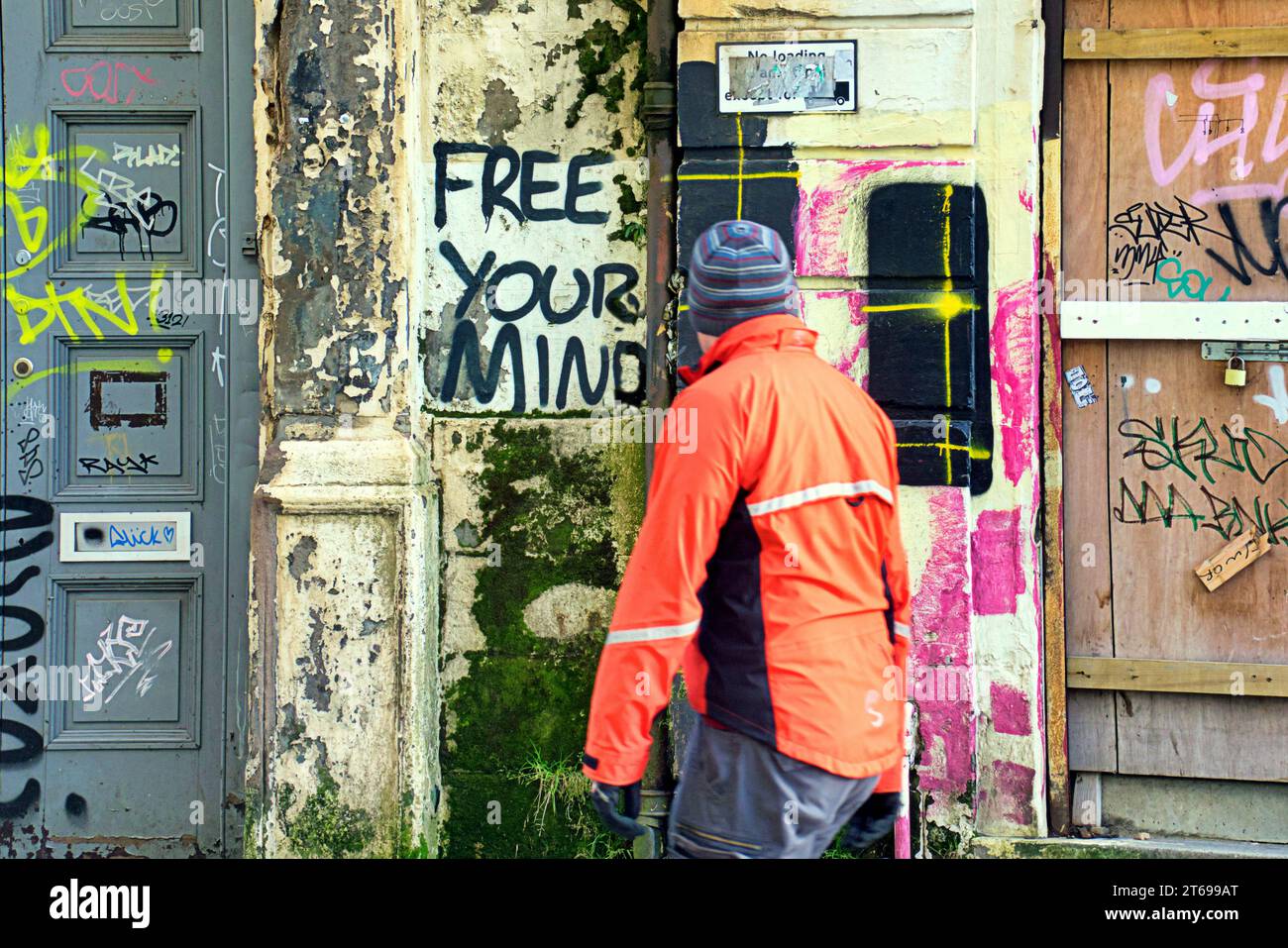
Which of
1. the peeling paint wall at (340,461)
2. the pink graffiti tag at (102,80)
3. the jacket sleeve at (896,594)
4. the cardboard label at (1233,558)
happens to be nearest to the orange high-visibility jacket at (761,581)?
the jacket sleeve at (896,594)

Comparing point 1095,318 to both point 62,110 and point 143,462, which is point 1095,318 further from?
point 62,110

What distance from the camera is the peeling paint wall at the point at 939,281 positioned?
3.81 metres

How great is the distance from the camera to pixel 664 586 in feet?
8.04

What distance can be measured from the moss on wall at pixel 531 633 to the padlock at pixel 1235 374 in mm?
1917

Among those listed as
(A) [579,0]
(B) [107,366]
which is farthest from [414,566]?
(A) [579,0]

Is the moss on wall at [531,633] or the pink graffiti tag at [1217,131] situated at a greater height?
the pink graffiti tag at [1217,131]

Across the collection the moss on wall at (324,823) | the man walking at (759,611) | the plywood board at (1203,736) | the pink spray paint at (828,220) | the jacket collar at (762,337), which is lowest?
the moss on wall at (324,823)

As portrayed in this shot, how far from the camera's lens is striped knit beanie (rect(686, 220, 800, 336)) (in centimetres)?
265

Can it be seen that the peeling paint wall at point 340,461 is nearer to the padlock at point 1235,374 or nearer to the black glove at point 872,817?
the black glove at point 872,817

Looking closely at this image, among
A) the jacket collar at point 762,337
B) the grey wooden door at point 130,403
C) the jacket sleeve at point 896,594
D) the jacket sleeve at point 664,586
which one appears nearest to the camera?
the jacket sleeve at point 664,586

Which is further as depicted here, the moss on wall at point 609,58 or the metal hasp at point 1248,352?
the moss on wall at point 609,58

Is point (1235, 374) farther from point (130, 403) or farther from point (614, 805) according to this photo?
point (130, 403)

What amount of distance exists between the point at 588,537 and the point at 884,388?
1.08 meters

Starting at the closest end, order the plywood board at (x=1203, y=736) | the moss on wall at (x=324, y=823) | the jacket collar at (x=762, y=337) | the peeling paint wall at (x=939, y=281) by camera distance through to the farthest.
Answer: the jacket collar at (x=762, y=337) → the moss on wall at (x=324, y=823) → the peeling paint wall at (x=939, y=281) → the plywood board at (x=1203, y=736)
